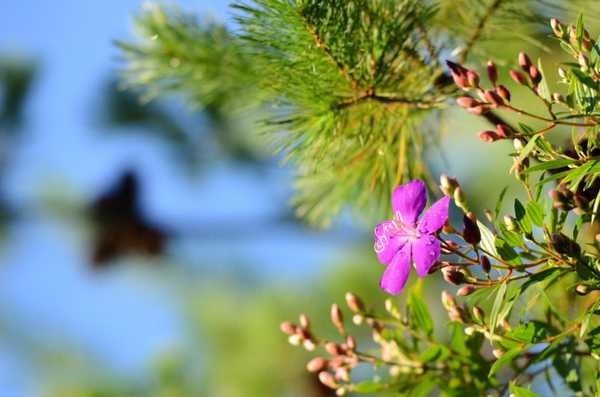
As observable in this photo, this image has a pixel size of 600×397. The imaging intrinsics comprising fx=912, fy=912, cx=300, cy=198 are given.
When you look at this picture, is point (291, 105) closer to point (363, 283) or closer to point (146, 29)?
point (146, 29)

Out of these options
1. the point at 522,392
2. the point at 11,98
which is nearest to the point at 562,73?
the point at 522,392

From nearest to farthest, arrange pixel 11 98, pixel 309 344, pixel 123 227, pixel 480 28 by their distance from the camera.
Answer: pixel 309 344
pixel 480 28
pixel 123 227
pixel 11 98

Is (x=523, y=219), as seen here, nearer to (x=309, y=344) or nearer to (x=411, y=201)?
(x=411, y=201)

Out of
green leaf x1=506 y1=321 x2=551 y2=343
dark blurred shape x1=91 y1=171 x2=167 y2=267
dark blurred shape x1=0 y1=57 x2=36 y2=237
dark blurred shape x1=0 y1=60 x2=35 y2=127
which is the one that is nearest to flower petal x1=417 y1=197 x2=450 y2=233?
green leaf x1=506 y1=321 x2=551 y2=343

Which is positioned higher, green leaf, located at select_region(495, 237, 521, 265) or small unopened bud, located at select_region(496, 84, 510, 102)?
small unopened bud, located at select_region(496, 84, 510, 102)

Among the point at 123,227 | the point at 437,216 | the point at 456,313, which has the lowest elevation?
the point at 123,227

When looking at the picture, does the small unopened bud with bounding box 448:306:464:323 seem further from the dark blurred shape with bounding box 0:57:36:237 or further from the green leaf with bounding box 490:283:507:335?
the dark blurred shape with bounding box 0:57:36:237
